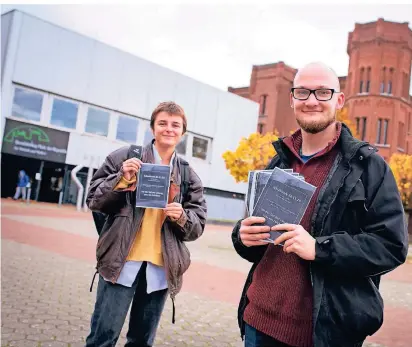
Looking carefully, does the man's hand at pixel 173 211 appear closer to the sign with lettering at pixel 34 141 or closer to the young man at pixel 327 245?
the young man at pixel 327 245

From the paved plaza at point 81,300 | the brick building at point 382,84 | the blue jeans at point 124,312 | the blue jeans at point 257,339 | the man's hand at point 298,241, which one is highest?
the brick building at point 382,84

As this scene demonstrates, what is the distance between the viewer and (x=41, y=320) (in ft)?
15.5

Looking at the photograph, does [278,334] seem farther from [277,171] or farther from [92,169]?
[92,169]

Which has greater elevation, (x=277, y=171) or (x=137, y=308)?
(x=277, y=171)

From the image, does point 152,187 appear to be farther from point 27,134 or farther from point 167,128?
point 27,134

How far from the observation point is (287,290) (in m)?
1.92

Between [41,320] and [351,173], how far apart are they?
13.6 ft

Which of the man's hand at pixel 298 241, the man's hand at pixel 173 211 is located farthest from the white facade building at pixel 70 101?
the man's hand at pixel 298 241

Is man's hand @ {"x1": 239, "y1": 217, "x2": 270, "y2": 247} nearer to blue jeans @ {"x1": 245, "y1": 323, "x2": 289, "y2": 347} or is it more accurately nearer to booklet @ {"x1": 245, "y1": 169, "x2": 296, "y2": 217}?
booklet @ {"x1": 245, "y1": 169, "x2": 296, "y2": 217}

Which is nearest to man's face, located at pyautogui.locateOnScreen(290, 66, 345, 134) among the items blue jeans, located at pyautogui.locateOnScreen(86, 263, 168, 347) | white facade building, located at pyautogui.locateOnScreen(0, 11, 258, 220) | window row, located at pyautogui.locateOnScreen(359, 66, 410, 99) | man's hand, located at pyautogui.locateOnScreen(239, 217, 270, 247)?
man's hand, located at pyautogui.locateOnScreen(239, 217, 270, 247)

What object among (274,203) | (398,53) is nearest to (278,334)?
(274,203)

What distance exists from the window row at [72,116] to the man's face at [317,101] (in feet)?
59.7

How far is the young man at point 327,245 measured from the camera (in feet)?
5.71

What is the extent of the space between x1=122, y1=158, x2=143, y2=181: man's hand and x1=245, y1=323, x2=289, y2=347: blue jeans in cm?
119
